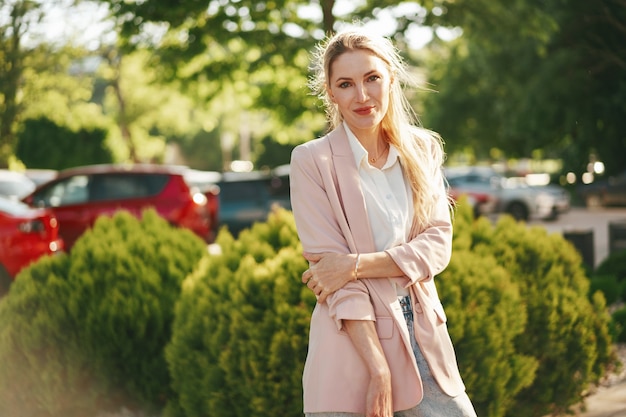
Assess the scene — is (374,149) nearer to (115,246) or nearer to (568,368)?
(568,368)

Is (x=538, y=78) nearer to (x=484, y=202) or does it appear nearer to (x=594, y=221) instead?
(x=484, y=202)

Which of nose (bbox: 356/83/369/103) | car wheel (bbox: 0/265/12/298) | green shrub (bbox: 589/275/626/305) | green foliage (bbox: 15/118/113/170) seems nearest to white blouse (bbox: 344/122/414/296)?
nose (bbox: 356/83/369/103)

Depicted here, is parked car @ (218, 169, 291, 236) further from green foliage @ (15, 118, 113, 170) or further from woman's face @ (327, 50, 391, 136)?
green foliage @ (15, 118, 113, 170)

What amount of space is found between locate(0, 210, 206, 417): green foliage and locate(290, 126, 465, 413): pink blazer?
131 inches

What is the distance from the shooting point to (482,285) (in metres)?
4.69

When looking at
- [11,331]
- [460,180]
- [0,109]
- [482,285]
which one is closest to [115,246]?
[11,331]

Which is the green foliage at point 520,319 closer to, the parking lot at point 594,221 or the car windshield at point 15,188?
the parking lot at point 594,221

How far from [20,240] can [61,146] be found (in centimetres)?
2575

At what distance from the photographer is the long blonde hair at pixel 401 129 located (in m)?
2.55

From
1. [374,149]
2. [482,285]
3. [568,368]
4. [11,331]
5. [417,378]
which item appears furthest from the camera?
[11,331]

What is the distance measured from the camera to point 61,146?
35.5 meters

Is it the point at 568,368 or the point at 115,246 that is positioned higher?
the point at 115,246

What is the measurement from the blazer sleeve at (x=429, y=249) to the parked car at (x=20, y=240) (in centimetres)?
875

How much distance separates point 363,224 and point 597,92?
19.3 metres
